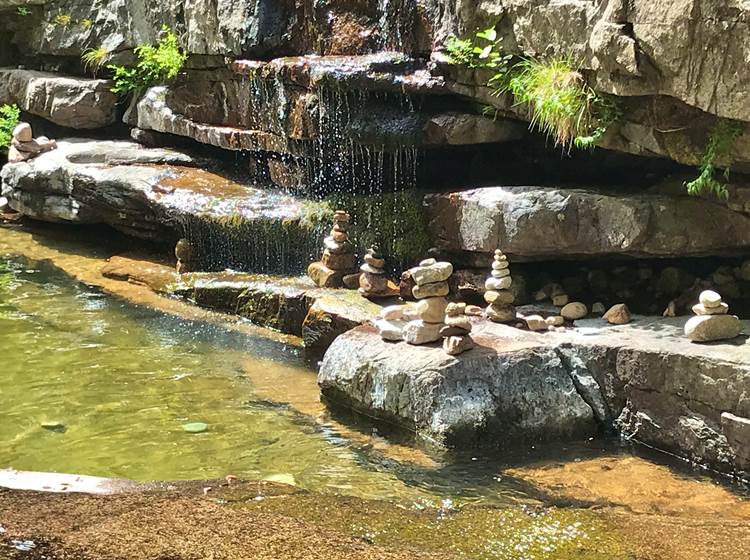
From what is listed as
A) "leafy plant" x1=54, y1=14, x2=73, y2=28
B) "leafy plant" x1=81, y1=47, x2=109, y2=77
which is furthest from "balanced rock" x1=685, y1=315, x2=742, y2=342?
"leafy plant" x1=54, y1=14, x2=73, y2=28

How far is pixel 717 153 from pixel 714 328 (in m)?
1.22

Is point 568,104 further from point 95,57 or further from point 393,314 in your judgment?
point 95,57

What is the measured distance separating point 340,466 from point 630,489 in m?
1.85

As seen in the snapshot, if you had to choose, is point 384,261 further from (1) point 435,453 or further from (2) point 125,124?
(2) point 125,124

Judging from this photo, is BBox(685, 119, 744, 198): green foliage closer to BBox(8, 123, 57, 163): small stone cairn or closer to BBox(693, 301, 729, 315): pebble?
BBox(693, 301, 729, 315): pebble

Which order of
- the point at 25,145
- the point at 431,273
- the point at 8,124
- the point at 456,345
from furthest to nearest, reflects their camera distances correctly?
the point at 8,124, the point at 25,145, the point at 431,273, the point at 456,345

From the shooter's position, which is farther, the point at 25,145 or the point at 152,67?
the point at 25,145

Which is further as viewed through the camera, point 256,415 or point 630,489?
point 256,415

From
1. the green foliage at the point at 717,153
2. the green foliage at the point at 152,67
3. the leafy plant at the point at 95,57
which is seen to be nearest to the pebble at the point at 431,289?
the green foliage at the point at 717,153

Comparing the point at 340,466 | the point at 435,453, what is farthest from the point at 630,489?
the point at 340,466

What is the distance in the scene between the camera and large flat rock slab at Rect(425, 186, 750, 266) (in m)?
6.83

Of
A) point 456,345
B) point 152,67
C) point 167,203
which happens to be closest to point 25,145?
point 152,67

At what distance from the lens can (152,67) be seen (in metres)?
12.6

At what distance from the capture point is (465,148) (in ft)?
30.6
